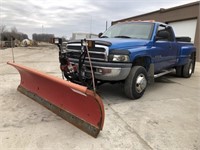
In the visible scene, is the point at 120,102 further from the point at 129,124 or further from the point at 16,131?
the point at 16,131

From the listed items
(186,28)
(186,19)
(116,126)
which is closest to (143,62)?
(116,126)

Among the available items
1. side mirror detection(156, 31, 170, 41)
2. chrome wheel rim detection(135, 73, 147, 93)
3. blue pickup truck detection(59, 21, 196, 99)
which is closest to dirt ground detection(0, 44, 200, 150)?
chrome wheel rim detection(135, 73, 147, 93)

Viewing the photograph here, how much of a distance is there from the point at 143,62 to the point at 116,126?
90.3 inches

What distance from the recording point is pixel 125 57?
4691 millimetres

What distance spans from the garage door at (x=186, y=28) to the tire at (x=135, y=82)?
40.2ft

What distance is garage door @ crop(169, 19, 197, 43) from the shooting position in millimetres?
15852

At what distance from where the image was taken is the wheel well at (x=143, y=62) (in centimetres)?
525

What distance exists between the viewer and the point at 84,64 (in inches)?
192

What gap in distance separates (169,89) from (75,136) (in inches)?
154

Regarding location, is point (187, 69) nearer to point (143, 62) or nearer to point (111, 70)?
point (143, 62)

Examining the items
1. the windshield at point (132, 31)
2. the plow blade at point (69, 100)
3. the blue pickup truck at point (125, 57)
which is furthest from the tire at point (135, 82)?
the plow blade at point (69, 100)

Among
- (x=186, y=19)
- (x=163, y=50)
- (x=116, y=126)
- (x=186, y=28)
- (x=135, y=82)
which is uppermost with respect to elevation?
(x=186, y=19)

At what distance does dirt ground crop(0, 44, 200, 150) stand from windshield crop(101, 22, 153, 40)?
155cm

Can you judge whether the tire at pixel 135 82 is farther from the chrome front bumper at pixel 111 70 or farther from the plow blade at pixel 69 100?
the plow blade at pixel 69 100
